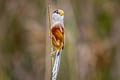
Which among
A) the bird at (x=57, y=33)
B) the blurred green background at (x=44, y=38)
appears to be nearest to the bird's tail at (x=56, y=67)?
the bird at (x=57, y=33)

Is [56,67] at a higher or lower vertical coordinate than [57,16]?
lower

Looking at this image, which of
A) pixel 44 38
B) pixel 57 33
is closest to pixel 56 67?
pixel 57 33

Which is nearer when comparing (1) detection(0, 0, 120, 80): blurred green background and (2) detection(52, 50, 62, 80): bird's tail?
(2) detection(52, 50, 62, 80): bird's tail

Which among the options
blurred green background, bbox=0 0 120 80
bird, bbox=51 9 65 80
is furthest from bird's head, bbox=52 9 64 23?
blurred green background, bbox=0 0 120 80

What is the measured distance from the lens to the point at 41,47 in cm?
177

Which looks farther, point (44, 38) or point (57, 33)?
point (44, 38)

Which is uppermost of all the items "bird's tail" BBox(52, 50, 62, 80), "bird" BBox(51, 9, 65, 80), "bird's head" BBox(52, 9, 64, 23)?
"bird's head" BBox(52, 9, 64, 23)

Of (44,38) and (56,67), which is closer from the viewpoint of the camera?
(56,67)

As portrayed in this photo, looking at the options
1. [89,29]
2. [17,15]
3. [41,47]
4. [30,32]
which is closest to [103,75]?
[89,29]

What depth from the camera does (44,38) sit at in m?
1.72

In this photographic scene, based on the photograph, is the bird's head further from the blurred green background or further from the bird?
the blurred green background

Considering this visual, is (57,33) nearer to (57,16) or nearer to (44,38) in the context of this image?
(57,16)

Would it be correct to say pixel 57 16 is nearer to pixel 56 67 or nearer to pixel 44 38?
pixel 56 67

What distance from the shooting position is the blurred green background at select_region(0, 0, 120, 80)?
157cm
